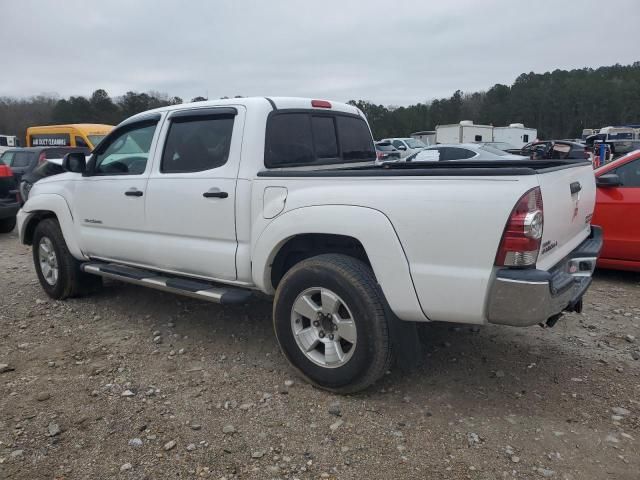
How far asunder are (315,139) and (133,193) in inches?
61.8

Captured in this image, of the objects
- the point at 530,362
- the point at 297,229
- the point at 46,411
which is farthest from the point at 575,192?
the point at 46,411

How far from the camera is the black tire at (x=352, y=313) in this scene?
308 centimetres

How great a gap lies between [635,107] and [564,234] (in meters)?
70.9

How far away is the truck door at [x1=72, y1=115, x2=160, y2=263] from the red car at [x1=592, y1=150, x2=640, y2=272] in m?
4.67

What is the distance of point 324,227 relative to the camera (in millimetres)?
3188

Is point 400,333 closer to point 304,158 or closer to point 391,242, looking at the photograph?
point 391,242

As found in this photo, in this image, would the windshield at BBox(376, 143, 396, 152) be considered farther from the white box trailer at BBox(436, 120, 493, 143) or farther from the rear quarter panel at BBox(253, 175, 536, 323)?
the rear quarter panel at BBox(253, 175, 536, 323)

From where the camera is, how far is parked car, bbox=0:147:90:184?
11.8 metres

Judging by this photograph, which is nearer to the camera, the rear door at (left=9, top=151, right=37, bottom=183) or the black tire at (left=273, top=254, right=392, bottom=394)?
the black tire at (left=273, top=254, right=392, bottom=394)

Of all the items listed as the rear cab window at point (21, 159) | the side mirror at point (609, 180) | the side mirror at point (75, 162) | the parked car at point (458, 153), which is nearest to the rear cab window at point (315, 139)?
the side mirror at point (75, 162)

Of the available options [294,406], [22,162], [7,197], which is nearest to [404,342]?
[294,406]

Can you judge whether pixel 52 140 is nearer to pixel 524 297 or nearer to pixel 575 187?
pixel 575 187

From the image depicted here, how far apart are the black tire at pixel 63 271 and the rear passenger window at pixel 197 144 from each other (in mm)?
1750

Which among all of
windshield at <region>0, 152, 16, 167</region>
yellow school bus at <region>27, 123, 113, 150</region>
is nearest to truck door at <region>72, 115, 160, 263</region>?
windshield at <region>0, 152, 16, 167</region>
